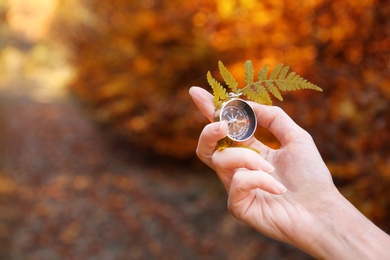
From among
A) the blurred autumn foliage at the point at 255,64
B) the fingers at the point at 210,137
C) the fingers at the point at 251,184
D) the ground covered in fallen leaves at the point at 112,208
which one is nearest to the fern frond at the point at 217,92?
the fingers at the point at 210,137

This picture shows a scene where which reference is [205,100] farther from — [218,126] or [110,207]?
[110,207]

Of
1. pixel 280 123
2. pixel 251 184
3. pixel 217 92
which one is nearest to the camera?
pixel 251 184

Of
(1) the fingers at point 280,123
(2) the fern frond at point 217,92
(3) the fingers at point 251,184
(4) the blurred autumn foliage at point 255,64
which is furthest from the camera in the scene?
(4) the blurred autumn foliage at point 255,64

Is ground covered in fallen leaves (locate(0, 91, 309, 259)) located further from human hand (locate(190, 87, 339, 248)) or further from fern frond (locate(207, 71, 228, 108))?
fern frond (locate(207, 71, 228, 108))

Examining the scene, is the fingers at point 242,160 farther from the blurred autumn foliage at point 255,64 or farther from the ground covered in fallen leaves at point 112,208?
the ground covered in fallen leaves at point 112,208

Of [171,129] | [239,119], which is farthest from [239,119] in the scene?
[171,129]
